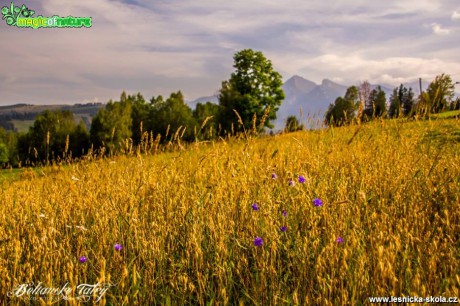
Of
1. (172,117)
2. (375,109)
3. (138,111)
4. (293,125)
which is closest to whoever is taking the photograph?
(375,109)

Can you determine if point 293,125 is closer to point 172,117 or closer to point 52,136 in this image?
point 172,117

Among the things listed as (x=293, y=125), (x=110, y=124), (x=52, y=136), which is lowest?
(x=52, y=136)

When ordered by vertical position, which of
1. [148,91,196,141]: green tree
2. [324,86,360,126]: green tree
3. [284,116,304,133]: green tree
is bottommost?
[284,116,304,133]: green tree

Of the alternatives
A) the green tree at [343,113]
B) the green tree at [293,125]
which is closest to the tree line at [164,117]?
the green tree at [343,113]

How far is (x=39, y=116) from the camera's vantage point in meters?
61.5

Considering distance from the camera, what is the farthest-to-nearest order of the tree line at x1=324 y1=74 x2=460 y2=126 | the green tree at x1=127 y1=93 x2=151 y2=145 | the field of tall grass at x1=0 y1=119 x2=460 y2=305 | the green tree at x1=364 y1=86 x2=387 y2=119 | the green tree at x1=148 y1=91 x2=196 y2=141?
the green tree at x1=127 y1=93 x2=151 y2=145 < the green tree at x1=148 y1=91 x2=196 y2=141 < the green tree at x1=364 y1=86 x2=387 y2=119 < the tree line at x1=324 y1=74 x2=460 y2=126 < the field of tall grass at x1=0 y1=119 x2=460 y2=305

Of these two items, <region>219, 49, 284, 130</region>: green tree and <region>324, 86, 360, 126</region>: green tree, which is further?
<region>219, 49, 284, 130</region>: green tree

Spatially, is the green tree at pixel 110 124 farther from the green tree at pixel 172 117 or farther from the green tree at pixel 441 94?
the green tree at pixel 441 94

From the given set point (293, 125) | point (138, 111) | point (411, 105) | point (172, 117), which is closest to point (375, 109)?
point (411, 105)

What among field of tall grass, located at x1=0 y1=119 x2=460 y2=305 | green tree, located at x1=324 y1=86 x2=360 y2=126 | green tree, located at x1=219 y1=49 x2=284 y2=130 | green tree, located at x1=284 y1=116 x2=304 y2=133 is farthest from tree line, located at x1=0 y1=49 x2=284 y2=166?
field of tall grass, located at x1=0 y1=119 x2=460 y2=305

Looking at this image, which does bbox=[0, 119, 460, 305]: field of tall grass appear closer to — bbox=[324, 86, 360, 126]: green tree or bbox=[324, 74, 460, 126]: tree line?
Answer: bbox=[324, 74, 460, 126]: tree line

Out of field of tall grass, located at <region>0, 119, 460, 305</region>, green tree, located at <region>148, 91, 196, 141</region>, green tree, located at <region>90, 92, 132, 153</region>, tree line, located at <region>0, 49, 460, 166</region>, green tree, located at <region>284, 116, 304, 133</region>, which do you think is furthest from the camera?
green tree, located at <region>148, 91, 196, 141</region>

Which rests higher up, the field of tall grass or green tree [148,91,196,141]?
green tree [148,91,196,141]

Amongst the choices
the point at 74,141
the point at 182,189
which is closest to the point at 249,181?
the point at 182,189
